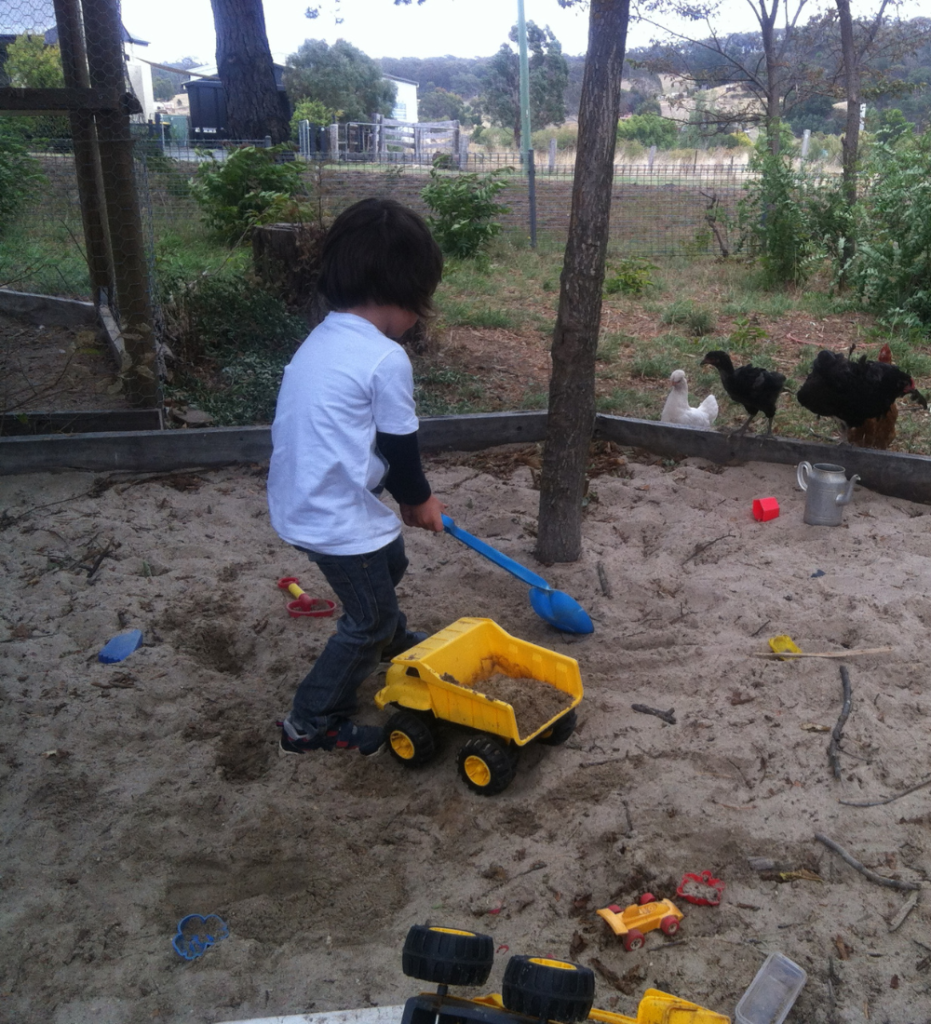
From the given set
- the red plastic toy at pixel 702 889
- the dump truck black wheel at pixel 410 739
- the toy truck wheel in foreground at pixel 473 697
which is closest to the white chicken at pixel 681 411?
the toy truck wheel in foreground at pixel 473 697

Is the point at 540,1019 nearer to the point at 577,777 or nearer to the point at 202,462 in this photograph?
the point at 577,777

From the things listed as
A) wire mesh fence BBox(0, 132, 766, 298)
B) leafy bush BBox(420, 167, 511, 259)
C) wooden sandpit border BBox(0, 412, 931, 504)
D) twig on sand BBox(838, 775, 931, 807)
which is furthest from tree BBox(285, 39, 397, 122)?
twig on sand BBox(838, 775, 931, 807)

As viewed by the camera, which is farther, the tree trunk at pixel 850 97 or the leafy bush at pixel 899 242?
the tree trunk at pixel 850 97

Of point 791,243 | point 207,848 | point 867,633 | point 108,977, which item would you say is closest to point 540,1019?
point 108,977

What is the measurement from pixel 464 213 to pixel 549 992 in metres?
9.83

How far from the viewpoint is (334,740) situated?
245cm

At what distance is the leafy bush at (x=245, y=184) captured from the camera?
8531 mm

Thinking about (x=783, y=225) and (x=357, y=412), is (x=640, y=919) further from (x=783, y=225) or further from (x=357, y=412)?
(x=783, y=225)

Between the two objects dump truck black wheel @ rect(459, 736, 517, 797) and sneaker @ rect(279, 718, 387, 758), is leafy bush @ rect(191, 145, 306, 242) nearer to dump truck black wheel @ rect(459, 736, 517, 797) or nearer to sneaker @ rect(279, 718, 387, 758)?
sneaker @ rect(279, 718, 387, 758)

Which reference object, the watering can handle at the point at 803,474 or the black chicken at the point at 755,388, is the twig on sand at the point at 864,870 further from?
the black chicken at the point at 755,388

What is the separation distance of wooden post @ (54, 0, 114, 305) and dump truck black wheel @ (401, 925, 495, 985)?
15.4 ft

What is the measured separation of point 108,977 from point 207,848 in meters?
0.41

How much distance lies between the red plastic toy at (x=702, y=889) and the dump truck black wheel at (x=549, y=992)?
2.38 feet

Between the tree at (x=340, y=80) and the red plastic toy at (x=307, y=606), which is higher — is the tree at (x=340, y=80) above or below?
above
